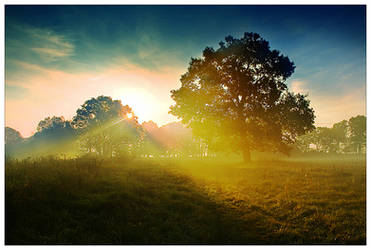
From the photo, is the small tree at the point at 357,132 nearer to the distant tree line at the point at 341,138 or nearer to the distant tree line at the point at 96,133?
the distant tree line at the point at 341,138

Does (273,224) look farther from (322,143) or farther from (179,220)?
(322,143)

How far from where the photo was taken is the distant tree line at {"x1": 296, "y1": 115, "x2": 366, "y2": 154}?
240 feet

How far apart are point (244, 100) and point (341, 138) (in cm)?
8976

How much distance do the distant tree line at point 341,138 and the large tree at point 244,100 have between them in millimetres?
63765

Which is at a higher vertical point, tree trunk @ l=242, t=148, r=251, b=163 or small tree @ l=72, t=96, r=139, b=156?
small tree @ l=72, t=96, r=139, b=156

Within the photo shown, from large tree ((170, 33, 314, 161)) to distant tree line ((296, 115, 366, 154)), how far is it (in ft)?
209

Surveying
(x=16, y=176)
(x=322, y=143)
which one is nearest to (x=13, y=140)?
(x=16, y=176)

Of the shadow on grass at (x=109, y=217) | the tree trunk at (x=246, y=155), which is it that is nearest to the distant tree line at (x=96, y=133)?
the tree trunk at (x=246, y=155)

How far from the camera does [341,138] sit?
80562mm

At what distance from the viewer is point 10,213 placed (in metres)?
5.76

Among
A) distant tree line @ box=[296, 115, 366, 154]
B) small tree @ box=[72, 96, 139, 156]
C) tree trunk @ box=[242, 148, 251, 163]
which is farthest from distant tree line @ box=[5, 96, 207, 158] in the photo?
distant tree line @ box=[296, 115, 366, 154]

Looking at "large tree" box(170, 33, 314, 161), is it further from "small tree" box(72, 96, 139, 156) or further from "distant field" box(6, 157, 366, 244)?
"small tree" box(72, 96, 139, 156)

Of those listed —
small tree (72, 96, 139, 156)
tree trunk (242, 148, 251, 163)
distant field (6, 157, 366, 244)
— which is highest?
small tree (72, 96, 139, 156)

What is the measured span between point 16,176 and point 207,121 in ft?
49.9
